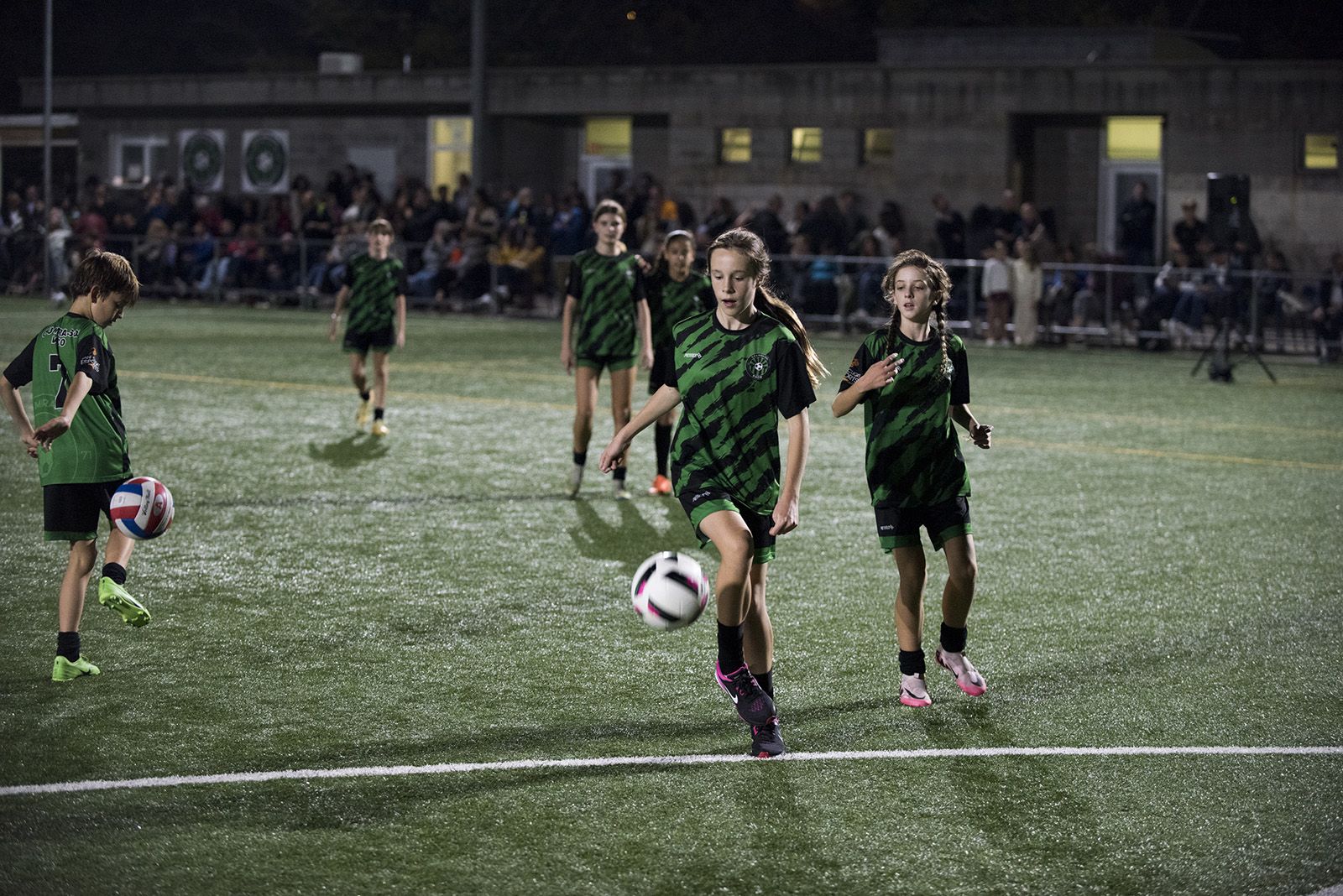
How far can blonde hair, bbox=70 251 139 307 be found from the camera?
7074 mm

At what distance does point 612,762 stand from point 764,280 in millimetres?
1763

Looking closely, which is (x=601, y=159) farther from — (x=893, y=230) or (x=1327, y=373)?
(x=1327, y=373)

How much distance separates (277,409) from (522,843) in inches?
477

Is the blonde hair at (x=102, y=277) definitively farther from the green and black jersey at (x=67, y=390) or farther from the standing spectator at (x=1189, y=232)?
the standing spectator at (x=1189, y=232)

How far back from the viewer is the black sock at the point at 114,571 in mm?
7707

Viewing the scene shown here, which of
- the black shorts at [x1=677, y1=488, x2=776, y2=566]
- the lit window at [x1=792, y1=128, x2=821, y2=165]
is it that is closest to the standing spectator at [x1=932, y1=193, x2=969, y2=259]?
the lit window at [x1=792, y1=128, x2=821, y2=165]

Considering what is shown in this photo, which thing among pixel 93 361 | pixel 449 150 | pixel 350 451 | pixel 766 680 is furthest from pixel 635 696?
pixel 449 150

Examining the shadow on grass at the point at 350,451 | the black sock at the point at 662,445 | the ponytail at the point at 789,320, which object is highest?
the ponytail at the point at 789,320

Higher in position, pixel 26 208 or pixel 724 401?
pixel 26 208

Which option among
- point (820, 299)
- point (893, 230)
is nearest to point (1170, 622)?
point (820, 299)

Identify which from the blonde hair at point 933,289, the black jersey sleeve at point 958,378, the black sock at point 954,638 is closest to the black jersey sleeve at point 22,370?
the blonde hair at point 933,289

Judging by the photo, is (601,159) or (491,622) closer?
(491,622)

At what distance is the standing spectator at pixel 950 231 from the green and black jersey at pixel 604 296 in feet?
51.1

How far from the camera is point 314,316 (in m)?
29.6
